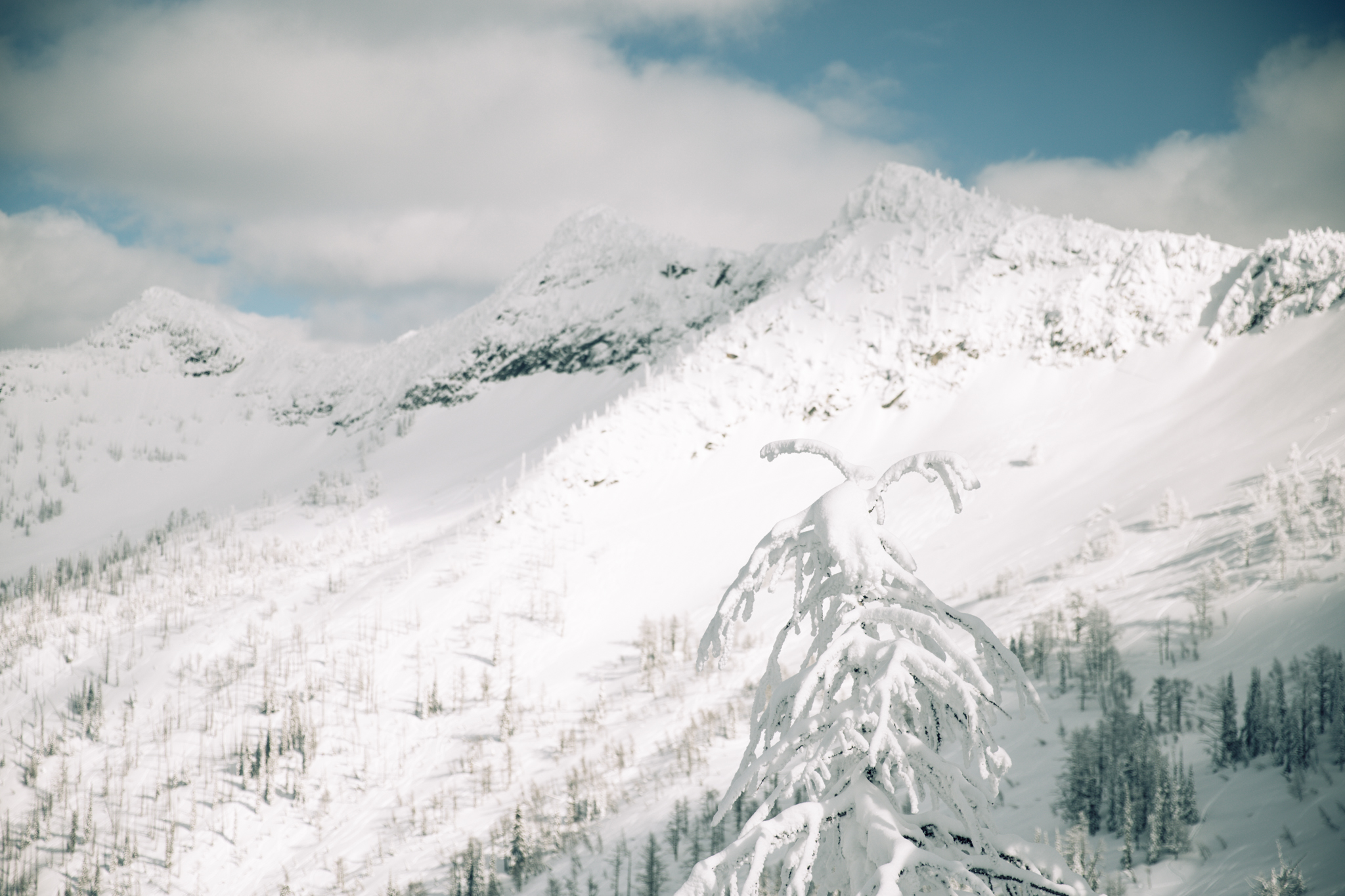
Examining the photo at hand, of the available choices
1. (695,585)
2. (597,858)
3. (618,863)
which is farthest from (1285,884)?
(695,585)

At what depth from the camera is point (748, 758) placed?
513 centimetres

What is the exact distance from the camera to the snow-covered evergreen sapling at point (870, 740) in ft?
14.5

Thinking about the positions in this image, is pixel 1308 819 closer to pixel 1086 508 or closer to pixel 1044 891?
pixel 1044 891

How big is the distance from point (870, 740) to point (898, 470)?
200 cm

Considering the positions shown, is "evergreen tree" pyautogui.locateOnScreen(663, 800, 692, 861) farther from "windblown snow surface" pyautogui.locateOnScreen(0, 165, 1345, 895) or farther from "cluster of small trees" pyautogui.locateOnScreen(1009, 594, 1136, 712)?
"cluster of small trees" pyautogui.locateOnScreen(1009, 594, 1136, 712)

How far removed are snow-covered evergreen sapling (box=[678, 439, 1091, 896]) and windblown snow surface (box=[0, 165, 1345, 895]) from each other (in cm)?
2626

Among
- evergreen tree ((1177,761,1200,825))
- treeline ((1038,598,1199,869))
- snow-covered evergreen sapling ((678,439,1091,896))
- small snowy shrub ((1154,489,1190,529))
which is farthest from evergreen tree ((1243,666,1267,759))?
small snowy shrub ((1154,489,1190,529))

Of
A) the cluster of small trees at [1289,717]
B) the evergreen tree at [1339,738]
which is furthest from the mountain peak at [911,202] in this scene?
the evergreen tree at [1339,738]

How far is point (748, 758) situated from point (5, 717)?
423 ft

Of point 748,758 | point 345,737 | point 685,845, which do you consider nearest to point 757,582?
point 748,758

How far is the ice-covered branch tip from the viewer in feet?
18.4

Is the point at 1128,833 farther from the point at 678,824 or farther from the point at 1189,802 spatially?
the point at 678,824

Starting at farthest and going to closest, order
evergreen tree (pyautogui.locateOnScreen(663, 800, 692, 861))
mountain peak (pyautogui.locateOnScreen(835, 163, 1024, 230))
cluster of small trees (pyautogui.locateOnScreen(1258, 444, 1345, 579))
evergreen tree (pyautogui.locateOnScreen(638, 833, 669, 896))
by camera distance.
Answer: mountain peak (pyautogui.locateOnScreen(835, 163, 1024, 230)) → cluster of small trees (pyautogui.locateOnScreen(1258, 444, 1345, 579)) → evergreen tree (pyautogui.locateOnScreen(663, 800, 692, 861)) → evergreen tree (pyautogui.locateOnScreen(638, 833, 669, 896))

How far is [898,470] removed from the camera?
5750mm
